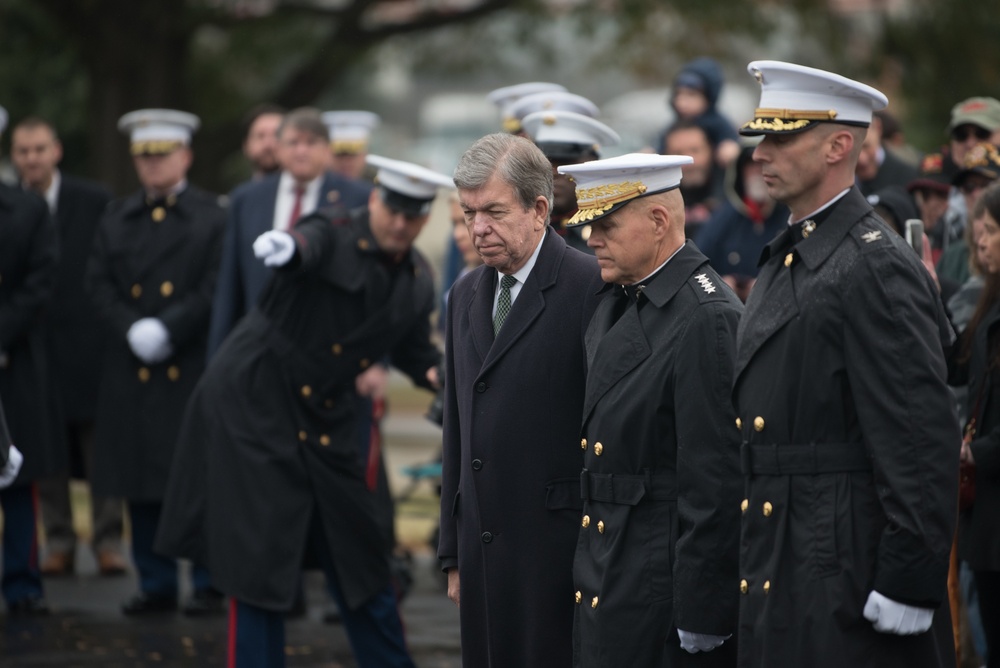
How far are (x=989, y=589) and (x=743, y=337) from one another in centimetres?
207

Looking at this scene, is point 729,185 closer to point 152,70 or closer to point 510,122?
point 510,122

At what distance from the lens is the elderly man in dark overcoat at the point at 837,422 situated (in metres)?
3.89

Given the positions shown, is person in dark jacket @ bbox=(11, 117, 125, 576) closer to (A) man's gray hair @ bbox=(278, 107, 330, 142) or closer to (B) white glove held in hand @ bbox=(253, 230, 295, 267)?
(A) man's gray hair @ bbox=(278, 107, 330, 142)

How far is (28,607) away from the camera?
8898 mm

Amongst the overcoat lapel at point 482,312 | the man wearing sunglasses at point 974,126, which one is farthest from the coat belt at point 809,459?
the man wearing sunglasses at point 974,126

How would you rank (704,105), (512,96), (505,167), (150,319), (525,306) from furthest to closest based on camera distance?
(704,105) < (150,319) < (512,96) < (525,306) < (505,167)

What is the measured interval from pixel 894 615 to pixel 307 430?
11.1 ft

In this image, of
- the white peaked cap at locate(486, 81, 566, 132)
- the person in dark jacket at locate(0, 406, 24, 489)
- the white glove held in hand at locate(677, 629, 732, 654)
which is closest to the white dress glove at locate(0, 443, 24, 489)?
the person in dark jacket at locate(0, 406, 24, 489)

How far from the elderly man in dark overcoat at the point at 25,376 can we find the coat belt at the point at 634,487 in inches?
209

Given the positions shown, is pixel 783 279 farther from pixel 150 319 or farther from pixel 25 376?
pixel 25 376

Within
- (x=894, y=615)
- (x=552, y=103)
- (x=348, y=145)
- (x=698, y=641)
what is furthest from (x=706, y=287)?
(x=348, y=145)

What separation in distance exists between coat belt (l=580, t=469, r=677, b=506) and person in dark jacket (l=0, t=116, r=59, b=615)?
209 inches

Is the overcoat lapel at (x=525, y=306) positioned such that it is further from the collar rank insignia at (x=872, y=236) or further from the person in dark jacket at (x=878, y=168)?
the person in dark jacket at (x=878, y=168)

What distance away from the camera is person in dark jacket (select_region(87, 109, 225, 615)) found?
9.17 meters
